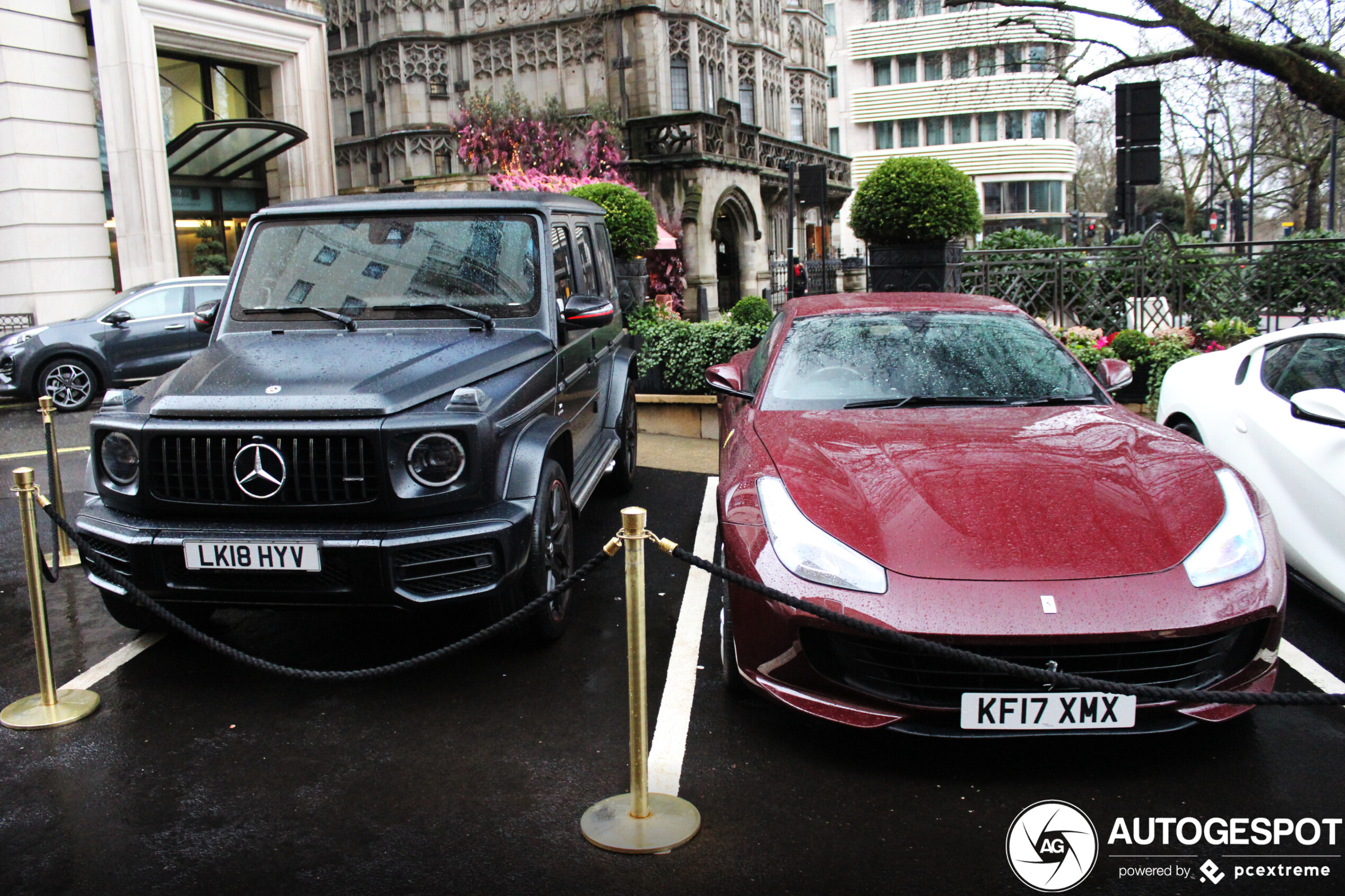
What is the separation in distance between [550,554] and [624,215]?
10.6m

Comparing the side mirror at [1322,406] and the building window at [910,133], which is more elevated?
the building window at [910,133]

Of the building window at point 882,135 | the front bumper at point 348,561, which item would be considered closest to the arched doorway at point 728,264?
the front bumper at point 348,561

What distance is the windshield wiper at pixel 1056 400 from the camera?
490 centimetres

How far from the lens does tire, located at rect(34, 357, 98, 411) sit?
13.2m

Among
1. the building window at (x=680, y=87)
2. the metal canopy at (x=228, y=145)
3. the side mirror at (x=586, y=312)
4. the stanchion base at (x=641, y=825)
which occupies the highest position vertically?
the building window at (x=680, y=87)

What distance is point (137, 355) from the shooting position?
13594mm

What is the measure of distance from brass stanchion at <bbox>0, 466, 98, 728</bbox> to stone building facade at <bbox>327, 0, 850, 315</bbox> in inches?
960

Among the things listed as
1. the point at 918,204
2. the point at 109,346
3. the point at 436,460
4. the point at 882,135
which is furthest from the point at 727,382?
the point at 882,135

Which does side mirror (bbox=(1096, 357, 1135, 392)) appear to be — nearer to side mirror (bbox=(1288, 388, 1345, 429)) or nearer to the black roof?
side mirror (bbox=(1288, 388, 1345, 429))

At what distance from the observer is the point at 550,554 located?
468 cm

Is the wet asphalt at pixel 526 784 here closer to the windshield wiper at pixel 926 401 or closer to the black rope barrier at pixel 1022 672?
the black rope barrier at pixel 1022 672

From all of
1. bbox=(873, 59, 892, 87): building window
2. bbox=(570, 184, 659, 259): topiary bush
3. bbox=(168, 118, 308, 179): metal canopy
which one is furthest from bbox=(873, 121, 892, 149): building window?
bbox=(570, 184, 659, 259): topiary bush

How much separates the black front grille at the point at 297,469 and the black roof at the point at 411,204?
1.80 metres

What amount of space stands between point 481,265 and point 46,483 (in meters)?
5.50
